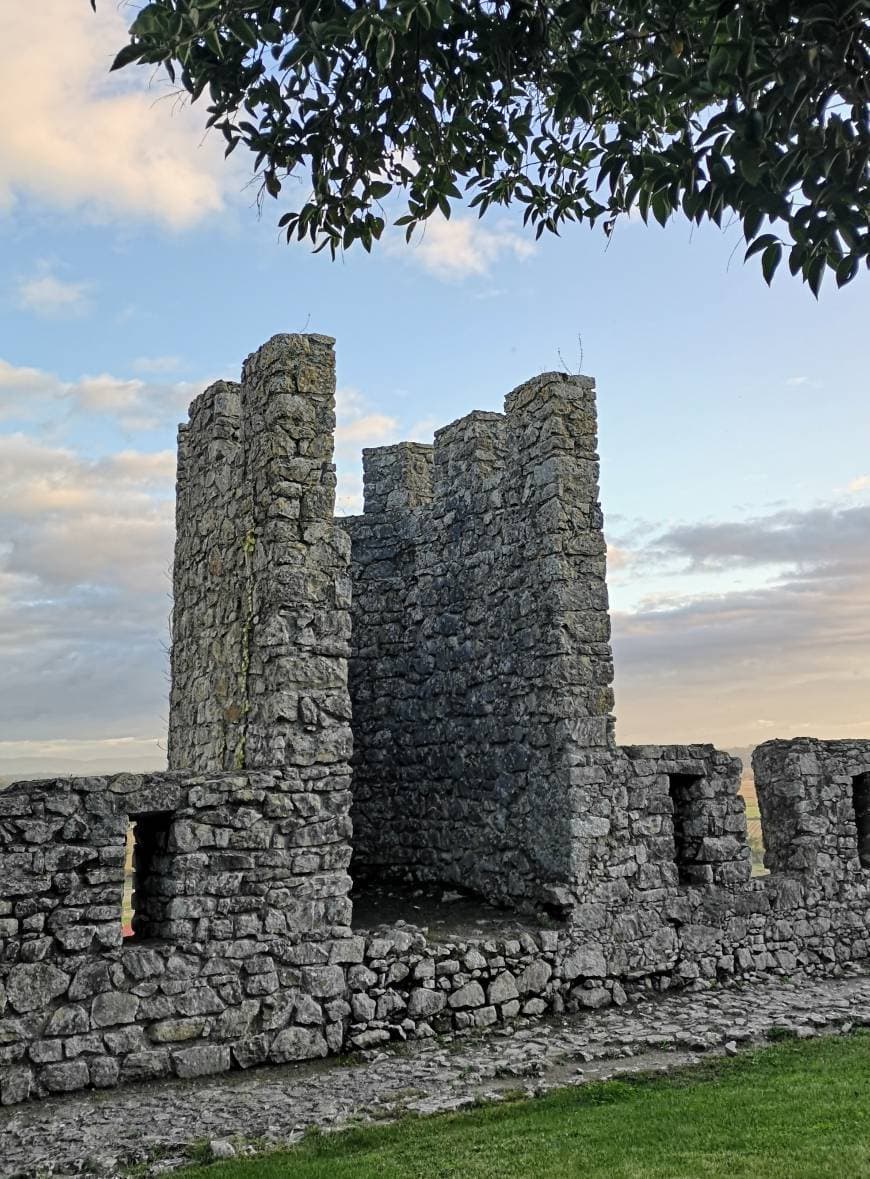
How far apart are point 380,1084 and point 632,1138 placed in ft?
7.39

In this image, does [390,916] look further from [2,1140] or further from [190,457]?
[190,457]

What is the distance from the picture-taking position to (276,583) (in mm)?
9555

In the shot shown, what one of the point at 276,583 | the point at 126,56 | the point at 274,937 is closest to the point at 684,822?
the point at 274,937

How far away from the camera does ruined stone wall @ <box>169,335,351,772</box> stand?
9.45 m

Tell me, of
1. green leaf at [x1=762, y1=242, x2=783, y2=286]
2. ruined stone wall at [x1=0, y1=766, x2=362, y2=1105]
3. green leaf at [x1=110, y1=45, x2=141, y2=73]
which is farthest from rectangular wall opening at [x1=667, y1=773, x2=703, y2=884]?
green leaf at [x1=110, y1=45, x2=141, y2=73]

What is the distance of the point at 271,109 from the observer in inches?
270

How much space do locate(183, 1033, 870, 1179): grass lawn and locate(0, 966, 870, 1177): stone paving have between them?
1.15 ft

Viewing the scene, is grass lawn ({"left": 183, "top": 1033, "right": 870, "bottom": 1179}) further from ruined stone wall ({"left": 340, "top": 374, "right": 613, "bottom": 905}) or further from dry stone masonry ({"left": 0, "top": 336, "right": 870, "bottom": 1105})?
ruined stone wall ({"left": 340, "top": 374, "right": 613, "bottom": 905})

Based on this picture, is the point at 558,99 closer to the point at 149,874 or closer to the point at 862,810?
the point at 149,874

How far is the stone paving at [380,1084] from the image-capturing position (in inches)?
265

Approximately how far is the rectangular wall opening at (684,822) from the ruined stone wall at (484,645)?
1.58m

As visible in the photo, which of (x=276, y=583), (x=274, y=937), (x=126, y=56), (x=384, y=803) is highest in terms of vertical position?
(x=126, y=56)

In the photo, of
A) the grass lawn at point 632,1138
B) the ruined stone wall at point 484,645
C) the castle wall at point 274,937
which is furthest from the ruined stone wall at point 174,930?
the ruined stone wall at point 484,645

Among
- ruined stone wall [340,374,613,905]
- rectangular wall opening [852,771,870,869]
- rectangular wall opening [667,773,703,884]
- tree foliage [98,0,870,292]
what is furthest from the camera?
rectangular wall opening [852,771,870,869]
